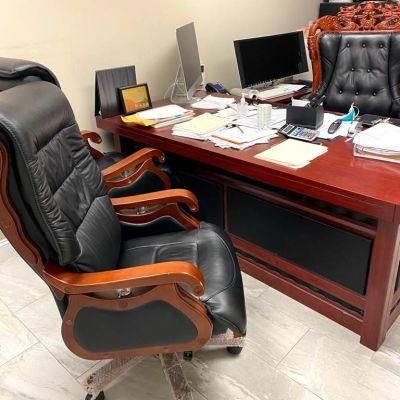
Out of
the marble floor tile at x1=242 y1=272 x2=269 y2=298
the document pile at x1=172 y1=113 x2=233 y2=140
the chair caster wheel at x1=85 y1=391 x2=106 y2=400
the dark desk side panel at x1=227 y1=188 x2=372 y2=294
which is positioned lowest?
the marble floor tile at x1=242 y1=272 x2=269 y2=298

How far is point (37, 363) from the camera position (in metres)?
1.53

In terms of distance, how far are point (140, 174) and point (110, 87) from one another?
2.36ft

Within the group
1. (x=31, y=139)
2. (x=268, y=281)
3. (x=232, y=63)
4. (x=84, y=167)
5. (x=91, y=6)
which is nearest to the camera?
(x=31, y=139)

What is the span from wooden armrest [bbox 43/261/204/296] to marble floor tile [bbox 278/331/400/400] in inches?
27.7

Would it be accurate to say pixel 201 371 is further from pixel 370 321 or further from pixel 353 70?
pixel 353 70

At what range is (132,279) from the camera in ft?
3.20

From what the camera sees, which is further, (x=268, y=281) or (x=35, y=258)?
(x=268, y=281)

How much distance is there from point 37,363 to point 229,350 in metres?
0.79

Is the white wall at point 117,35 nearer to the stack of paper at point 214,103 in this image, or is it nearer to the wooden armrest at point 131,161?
the stack of paper at point 214,103

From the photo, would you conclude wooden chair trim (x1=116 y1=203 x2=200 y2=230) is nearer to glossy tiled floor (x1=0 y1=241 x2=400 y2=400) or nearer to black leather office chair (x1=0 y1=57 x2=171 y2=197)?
black leather office chair (x1=0 y1=57 x2=171 y2=197)

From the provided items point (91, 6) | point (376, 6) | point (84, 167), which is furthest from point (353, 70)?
point (84, 167)

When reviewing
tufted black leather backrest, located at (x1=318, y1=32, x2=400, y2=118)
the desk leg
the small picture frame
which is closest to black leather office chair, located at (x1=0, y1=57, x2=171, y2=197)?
the small picture frame

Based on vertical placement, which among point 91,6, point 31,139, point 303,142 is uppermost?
point 91,6

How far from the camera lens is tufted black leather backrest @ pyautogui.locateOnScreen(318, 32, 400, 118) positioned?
225 cm
